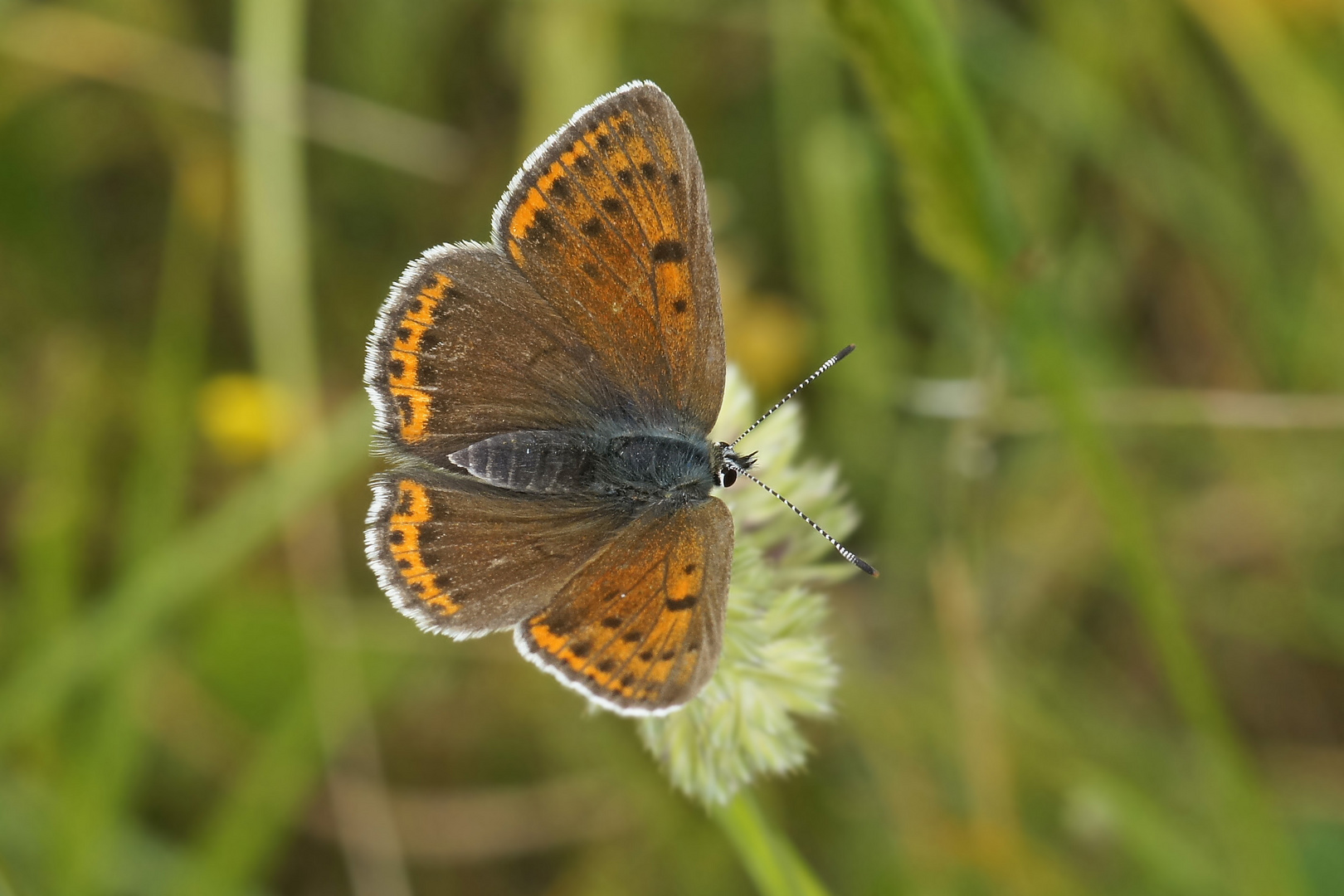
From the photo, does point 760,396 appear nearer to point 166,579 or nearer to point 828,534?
point 828,534

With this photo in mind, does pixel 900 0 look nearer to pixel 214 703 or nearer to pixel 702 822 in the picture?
pixel 702 822

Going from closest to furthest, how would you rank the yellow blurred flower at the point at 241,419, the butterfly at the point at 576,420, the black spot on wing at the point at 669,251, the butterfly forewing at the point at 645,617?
the butterfly forewing at the point at 645,617, the butterfly at the point at 576,420, the black spot on wing at the point at 669,251, the yellow blurred flower at the point at 241,419

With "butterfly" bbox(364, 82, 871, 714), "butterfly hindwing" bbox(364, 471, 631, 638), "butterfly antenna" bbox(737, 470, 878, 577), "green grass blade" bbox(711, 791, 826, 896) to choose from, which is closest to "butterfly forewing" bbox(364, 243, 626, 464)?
"butterfly" bbox(364, 82, 871, 714)

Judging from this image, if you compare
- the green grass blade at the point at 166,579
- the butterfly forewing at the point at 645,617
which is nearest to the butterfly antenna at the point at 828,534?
the butterfly forewing at the point at 645,617

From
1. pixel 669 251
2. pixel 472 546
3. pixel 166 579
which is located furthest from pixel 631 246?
pixel 166 579

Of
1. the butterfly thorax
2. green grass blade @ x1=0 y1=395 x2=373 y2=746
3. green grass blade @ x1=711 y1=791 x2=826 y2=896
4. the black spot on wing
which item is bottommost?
green grass blade @ x1=711 y1=791 x2=826 y2=896

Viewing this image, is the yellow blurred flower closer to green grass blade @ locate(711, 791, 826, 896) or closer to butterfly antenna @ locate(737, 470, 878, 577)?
butterfly antenna @ locate(737, 470, 878, 577)

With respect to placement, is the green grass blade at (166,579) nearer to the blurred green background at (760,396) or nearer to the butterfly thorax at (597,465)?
the blurred green background at (760,396)
